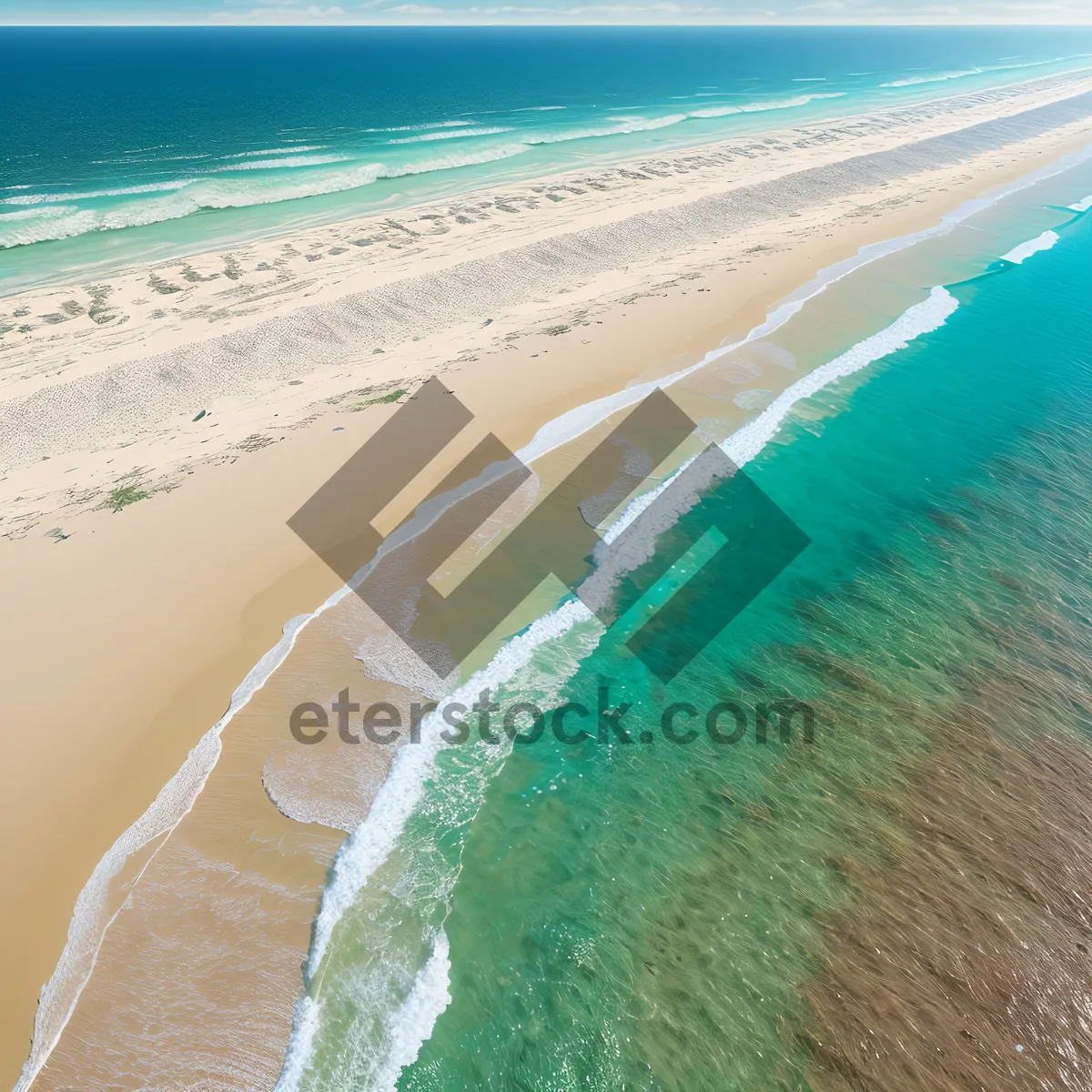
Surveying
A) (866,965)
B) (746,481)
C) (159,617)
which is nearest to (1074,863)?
(866,965)

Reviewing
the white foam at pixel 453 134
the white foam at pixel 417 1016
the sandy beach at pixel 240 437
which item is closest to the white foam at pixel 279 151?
the white foam at pixel 453 134

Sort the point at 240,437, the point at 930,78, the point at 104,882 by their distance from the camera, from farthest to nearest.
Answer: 1. the point at 930,78
2. the point at 240,437
3. the point at 104,882

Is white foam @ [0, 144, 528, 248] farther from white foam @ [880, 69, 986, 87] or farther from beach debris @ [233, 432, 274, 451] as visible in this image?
white foam @ [880, 69, 986, 87]

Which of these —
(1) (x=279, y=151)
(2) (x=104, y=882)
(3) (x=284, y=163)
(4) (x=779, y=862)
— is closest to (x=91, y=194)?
(3) (x=284, y=163)

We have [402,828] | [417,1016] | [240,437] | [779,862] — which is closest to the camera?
[417,1016]

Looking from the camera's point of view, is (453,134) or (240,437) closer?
(240,437)

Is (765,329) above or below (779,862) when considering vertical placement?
above

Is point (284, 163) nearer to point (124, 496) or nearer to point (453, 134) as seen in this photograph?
point (453, 134)
